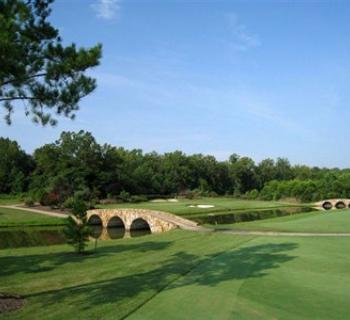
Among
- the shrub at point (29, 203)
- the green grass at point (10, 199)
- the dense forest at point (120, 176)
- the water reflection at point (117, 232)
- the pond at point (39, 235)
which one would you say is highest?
the dense forest at point (120, 176)

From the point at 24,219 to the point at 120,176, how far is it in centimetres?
3180

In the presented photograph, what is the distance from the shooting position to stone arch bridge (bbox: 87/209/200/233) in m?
41.6

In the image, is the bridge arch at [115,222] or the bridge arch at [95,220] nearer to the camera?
the bridge arch at [115,222]

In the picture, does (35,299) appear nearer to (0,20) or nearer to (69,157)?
(0,20)

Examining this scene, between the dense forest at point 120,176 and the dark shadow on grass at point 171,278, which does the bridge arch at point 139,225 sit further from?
the dark shadow on grass at point 171,278

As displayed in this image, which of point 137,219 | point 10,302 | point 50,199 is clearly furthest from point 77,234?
point 50,199

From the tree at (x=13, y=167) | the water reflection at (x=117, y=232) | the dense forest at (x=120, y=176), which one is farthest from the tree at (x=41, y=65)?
the tree at (x=13, y=167)

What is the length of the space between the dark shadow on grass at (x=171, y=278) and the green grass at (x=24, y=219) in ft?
137

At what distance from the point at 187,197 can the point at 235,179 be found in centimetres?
3838

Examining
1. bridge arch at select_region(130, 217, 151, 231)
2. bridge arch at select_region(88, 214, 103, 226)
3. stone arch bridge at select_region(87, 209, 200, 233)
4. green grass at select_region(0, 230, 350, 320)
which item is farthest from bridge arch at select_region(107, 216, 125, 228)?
green grass at select_region(0, 230, 350, 320)

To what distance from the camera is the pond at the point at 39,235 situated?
131 ft

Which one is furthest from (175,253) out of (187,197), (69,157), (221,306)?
(187,197)

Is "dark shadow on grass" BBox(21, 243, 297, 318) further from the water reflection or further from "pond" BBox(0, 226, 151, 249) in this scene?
the water reflection

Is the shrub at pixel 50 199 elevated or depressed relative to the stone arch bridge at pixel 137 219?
elevated
